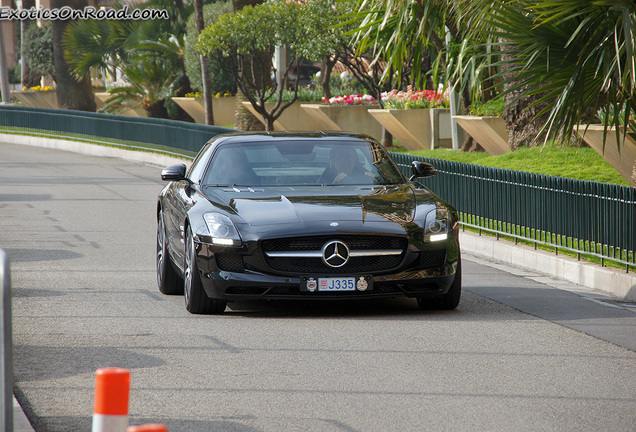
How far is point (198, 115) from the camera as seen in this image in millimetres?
39906

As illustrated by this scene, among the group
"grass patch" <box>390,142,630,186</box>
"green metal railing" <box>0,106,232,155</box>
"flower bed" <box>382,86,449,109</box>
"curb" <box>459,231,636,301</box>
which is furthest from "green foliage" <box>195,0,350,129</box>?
"curb" <box>459,231,636,301</box>

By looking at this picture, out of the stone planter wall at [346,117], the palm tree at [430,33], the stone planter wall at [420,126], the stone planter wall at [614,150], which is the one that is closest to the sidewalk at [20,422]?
the palm tree at [430,33]

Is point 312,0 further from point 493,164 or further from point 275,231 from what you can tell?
point 275,231

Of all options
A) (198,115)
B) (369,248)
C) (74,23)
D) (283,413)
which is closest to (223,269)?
(369,248)

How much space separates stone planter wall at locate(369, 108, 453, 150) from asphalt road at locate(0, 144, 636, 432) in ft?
50.5

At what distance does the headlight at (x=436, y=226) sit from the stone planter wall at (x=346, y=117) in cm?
2128

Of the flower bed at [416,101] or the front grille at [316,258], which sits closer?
the front grille at [316,258]

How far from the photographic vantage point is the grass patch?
17531 mm

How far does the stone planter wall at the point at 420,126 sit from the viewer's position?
89.6 feet

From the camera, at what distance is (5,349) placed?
425cm

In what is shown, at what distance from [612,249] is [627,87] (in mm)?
2304

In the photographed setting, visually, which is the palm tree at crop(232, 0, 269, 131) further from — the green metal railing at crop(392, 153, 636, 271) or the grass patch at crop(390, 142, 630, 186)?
the green metal railing at crop(392, 153, 636, 271)

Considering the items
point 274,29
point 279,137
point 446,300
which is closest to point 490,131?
point 274,29

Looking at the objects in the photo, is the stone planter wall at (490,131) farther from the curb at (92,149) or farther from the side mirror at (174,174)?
the side mirror at (174,174)
